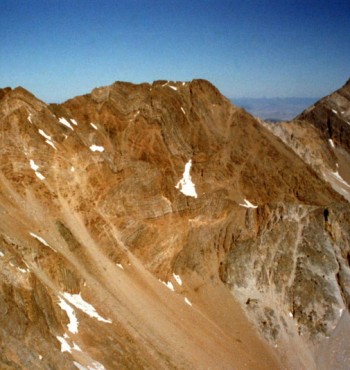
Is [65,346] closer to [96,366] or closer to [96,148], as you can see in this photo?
[96,366]

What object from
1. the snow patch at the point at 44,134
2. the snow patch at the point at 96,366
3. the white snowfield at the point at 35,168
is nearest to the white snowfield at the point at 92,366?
the snow patch at the point at 96,366

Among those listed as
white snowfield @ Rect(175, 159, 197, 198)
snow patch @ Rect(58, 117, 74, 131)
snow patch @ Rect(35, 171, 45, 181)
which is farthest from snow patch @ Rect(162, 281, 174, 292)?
snow patch @ Rect(58, 117, 74, 131)

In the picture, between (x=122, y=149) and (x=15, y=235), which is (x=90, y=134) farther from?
(x=15, y=235)

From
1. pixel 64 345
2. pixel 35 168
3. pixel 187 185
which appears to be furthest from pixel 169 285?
pixel 35 168

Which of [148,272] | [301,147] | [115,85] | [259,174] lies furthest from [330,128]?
[148,272]

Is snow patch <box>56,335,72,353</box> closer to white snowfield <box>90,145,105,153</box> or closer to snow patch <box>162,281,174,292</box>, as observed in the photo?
snow patch <box>162,281,174,292</box>
